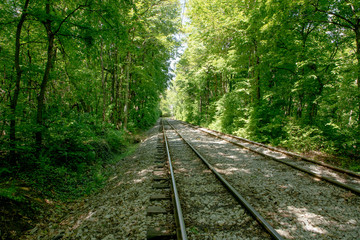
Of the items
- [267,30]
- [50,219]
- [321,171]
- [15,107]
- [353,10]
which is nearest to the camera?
[50,219]

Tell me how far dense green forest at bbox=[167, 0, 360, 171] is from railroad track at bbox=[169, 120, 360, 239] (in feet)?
8.55

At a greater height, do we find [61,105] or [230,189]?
[61,105]

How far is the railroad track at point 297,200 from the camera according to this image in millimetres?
2779

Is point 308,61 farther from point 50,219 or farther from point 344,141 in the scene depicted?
point 50,219

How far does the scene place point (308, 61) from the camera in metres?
8.19

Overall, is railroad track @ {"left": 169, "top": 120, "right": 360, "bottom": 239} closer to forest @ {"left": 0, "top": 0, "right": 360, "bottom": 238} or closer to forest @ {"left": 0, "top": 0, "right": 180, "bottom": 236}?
forest @ {"left": 0, "top": 0, "right": 360, "bottom": 238}

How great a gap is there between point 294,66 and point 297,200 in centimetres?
946

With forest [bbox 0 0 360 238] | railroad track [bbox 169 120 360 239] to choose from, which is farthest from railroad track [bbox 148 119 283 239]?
forest [bbox 0 0 360 238]

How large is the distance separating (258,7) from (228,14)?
2209 millimetres

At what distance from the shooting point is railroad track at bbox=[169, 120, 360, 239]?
109 inches

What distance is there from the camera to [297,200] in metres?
3.65

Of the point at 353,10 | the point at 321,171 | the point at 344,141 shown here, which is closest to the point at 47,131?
the point at 321,171

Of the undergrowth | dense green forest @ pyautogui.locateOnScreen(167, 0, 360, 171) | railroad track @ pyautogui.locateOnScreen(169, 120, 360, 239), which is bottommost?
railroad track @ pyautogui.locateOnScreen(169, 120, 360, 239)

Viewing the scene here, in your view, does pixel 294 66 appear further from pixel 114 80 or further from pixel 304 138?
pixel 114 80
